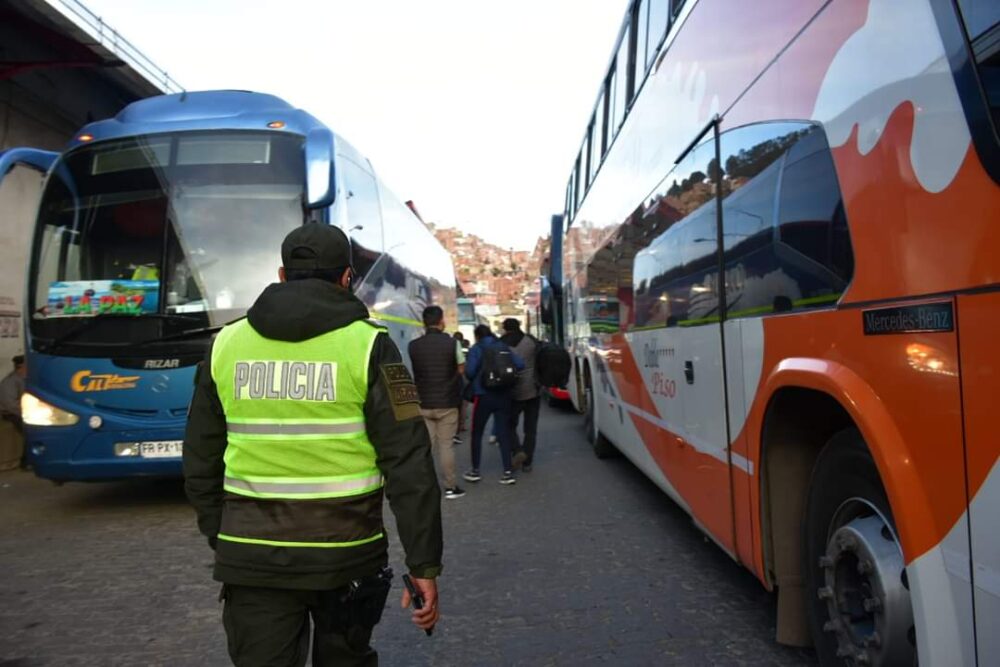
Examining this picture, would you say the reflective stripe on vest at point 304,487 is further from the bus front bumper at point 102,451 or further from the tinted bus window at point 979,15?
the bus front bumper at point 102,451

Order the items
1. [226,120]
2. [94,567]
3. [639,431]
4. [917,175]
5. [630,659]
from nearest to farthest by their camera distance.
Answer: [917,175], [630,659], [94,567], [639,431], [226,120]

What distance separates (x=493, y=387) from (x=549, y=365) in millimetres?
1382

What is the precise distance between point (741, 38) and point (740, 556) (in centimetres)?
246

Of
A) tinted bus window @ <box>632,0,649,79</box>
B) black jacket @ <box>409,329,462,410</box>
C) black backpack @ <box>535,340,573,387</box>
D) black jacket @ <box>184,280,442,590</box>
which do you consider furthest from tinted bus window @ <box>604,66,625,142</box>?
black jacket @ <box>184,280,442,590</box>

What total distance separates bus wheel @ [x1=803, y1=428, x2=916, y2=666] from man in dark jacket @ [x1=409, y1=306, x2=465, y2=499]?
488 centimetres

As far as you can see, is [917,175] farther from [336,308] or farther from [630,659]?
[630,659]

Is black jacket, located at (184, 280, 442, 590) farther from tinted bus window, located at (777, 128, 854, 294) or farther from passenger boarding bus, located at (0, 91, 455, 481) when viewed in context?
passenger boarding bus, located at (0, 91, 455, 481)

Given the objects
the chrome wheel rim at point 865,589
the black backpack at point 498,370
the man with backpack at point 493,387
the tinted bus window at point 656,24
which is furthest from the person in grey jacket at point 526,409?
the chrome wheel rim at point 865,589

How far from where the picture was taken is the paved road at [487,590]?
376cm

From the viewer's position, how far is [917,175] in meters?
2.02

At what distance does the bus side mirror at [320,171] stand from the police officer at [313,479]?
426cm

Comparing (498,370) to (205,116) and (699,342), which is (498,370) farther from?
(699,342)

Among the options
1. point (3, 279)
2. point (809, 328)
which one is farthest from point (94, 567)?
point (3, 279)

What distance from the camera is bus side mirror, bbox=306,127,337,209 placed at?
6.34 metres
